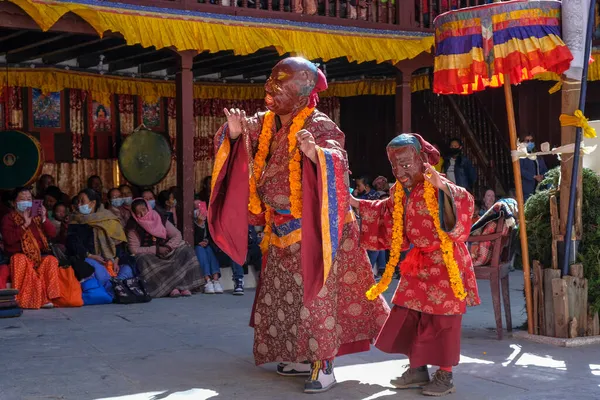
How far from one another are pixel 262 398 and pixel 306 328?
48 cm

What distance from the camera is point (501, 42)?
6.27m

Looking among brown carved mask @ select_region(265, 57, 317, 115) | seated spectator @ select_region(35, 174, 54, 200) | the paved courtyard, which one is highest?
brown carved mask @ select_region(265, 57, 317, 115)

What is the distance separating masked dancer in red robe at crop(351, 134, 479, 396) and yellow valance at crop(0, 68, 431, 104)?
Result: 8018mm

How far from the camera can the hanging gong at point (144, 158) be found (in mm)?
13156

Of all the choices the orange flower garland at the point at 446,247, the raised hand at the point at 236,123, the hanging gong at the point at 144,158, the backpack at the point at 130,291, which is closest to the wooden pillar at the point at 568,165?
the orange flower garland at the point at 446,247

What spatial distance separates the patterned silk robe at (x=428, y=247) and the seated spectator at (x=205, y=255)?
4.70 metres

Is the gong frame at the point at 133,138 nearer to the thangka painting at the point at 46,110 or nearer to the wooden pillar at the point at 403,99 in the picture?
the thangka painting at the point at 46,110

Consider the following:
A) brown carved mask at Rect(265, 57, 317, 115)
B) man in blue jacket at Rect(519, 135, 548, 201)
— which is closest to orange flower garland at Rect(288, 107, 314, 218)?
brown carved mask at Rect(265, 57, 317, 115)

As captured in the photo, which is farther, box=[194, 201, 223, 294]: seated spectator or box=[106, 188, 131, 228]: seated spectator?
box=[106, 188, 131, 228]: seated spectator

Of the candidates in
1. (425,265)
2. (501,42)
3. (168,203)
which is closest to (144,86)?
(168,203)

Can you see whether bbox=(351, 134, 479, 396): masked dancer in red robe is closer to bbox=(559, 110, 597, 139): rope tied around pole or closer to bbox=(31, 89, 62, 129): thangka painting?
bbox=(559, 110, 597, 139): rope tied around pole

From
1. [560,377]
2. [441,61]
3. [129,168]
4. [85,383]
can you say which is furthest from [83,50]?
[560,377]

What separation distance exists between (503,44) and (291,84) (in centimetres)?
186

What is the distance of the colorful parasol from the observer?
245 inches
